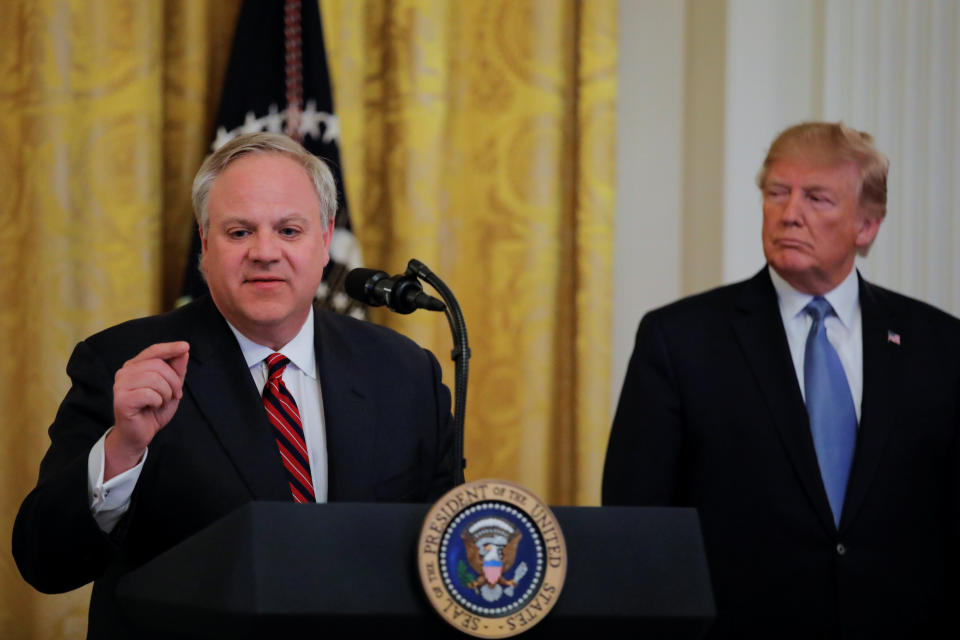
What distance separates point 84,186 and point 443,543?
7.54 feet

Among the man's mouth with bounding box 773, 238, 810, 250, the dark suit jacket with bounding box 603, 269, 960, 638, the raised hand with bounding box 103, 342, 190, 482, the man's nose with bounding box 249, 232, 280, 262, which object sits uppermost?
the man's mouth with bounding box 773, 238, 810, 250

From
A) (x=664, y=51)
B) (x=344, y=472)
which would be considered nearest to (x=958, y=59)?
(x=664, y=51)

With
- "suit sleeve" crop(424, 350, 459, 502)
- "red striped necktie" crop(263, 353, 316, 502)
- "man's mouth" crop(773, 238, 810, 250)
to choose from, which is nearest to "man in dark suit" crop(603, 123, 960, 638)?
"man's mouth" crop(773, 238, 810, 250)

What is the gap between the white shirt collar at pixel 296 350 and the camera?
215 cm

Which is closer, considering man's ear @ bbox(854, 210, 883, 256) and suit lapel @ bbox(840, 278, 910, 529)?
suit lapel @ bbox(840, 278, 910, 529)

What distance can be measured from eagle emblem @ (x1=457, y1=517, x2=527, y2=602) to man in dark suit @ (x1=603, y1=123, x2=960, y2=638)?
1418mm

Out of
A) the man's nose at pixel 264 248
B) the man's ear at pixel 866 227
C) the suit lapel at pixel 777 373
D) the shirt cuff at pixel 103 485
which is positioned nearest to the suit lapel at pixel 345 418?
the man's nose at pixel 264 248

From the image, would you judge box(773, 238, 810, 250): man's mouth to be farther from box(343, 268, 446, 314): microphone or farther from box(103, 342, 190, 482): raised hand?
box(103, 342, 190, 482): raised hand

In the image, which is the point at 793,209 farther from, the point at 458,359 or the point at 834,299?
the point at 458,359

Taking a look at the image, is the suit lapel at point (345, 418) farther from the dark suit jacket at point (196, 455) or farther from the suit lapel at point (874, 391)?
the suit lapel at point (874, 391)

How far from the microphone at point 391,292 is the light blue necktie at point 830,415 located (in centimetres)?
129

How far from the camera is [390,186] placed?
12.0ft

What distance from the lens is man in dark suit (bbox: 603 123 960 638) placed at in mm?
2678

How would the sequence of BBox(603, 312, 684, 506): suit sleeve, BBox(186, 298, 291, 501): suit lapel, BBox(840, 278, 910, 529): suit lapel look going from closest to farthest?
BBox(186, 298, 291, 501): suit lapel, BBox(840, 278, 910, 529): suit lapel, BBox(603, 312, 684, 506): suit sleeve
